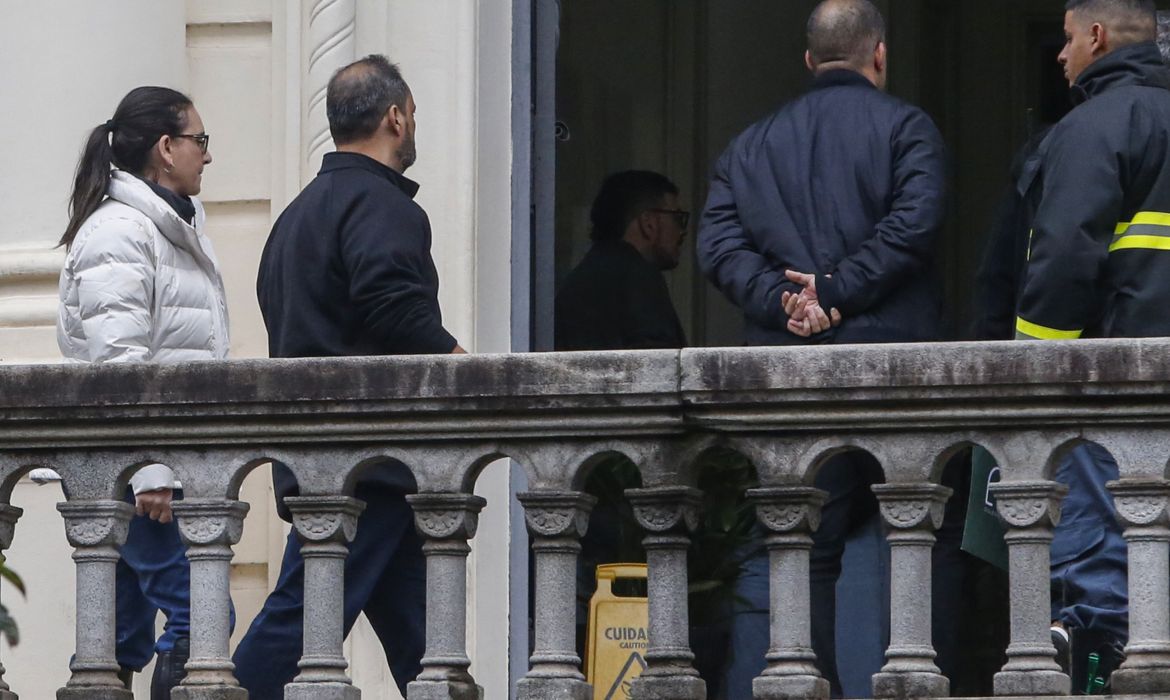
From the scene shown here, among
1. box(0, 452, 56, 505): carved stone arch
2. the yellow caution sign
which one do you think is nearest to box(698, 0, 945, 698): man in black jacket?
the yellow caution sign

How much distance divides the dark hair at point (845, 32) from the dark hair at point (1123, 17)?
0.53 meters

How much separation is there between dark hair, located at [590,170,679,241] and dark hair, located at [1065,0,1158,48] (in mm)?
2162

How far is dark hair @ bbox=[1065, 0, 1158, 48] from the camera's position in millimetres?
6129

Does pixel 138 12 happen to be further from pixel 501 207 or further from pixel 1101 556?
pixel 1101 556

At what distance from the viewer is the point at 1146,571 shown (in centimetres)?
508

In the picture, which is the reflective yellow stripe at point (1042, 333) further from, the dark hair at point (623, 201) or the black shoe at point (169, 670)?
the dark hair at point (623, 201)

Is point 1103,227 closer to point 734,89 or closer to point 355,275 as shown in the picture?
point 355,275

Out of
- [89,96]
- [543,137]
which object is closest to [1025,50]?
[543,137]

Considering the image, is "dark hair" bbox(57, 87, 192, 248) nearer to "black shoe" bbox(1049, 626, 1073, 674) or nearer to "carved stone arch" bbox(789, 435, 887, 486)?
"carved stone arch" bbox(789, 435, 887, 486)

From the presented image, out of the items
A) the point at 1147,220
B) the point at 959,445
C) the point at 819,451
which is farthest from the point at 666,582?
the point at 1147,220

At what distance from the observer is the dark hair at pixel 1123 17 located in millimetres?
6129

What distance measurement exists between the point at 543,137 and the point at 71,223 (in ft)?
5.67

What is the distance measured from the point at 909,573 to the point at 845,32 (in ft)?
5.69

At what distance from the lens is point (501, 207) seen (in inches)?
302
